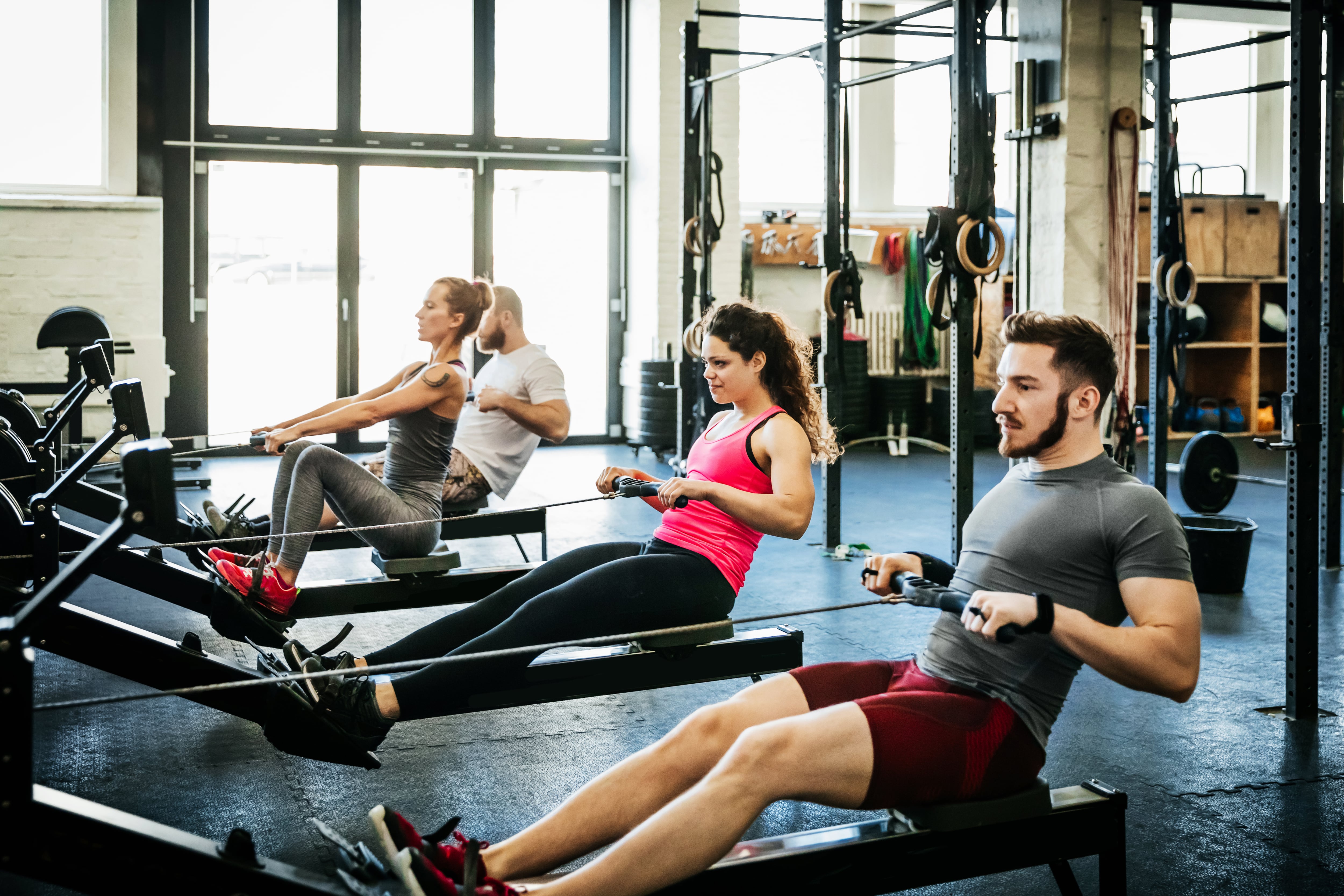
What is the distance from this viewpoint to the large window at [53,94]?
7895mm

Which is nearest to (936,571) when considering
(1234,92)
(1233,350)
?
(1234,92)

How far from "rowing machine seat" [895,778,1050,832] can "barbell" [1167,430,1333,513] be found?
12.0ft

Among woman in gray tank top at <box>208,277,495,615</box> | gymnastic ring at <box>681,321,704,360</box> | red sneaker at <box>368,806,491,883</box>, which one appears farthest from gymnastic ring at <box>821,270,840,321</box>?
red sneaker at <box>368,806,491,883</box>

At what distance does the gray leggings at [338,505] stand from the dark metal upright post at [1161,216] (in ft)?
11.1

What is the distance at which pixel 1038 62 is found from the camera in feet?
19.6

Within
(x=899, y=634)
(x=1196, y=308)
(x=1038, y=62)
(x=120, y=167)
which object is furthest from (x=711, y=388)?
(x=1196, y=308)

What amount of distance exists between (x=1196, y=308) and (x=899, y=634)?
6.53m

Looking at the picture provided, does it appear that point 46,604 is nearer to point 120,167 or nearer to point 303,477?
point 303,477

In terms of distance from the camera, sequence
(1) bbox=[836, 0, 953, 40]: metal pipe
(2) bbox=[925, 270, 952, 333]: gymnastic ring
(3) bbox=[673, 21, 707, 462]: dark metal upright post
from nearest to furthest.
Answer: (2) bbox=[925, 270, 952, 333]: gymnastic ring → (1) bbox=[836, 0, 953, 40]: metal pipe → (3) bbox=[673, 21, 707, 462]: dark metal upright post

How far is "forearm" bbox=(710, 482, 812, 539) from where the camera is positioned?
2.41m

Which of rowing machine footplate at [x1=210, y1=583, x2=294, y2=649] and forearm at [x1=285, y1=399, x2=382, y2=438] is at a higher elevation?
forearm at [x1=285, y1=399, x2=382, y2=438]

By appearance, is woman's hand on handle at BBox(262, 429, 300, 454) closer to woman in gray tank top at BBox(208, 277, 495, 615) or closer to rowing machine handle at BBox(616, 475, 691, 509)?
woman in gray tank top at BBox(208, 277, 495, 615)

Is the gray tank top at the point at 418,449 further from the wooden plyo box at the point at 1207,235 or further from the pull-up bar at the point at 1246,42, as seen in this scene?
the wooden plyo box at the point at 1207,235

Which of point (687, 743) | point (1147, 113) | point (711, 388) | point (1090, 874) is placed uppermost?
point (1147, 113)
